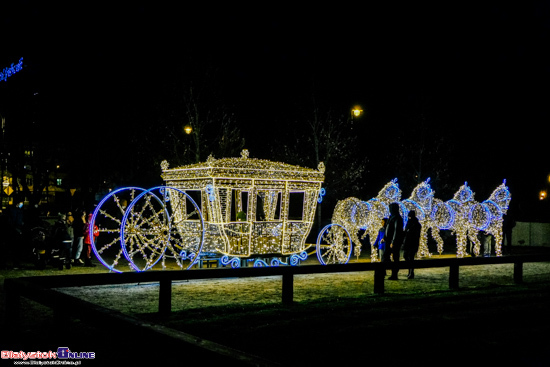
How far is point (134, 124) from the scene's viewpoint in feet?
98.7

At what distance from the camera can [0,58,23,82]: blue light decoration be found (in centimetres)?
2777

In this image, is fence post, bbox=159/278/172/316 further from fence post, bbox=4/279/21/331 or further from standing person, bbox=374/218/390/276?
standing person, bbox=374/218/390/276

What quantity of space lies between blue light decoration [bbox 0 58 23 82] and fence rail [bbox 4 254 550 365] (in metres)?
22.6

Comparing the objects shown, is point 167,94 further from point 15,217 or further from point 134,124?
point 15,217

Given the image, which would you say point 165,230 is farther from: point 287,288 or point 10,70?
point 10,70

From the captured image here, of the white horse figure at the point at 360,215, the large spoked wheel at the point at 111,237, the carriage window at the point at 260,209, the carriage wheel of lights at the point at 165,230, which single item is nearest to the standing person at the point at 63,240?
the large spoked wheel at the point at 111,237

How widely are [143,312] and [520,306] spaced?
20.8 feet

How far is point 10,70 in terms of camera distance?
92.1ft

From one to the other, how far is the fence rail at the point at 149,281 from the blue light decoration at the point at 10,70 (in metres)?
22.6

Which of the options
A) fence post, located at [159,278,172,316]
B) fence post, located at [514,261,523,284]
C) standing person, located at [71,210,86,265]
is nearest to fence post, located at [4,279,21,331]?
fence post, located at [159,278,172,316]

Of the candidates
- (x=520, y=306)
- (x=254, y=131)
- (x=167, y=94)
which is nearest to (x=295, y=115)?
(x=254, y=131)

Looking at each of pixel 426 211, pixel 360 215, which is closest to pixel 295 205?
pixel 426 211

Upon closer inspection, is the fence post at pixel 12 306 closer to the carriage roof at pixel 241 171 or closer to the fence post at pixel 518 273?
the carriage roof at pixel 241 171

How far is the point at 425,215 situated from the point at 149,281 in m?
12.2
